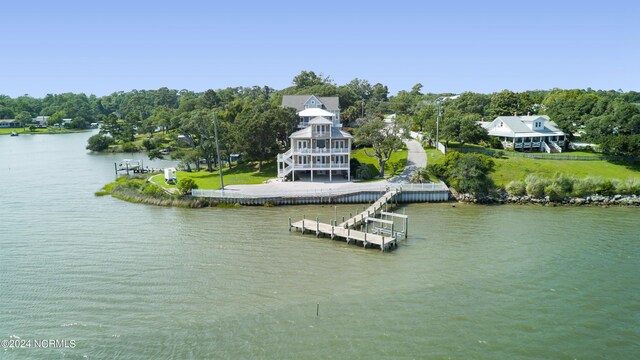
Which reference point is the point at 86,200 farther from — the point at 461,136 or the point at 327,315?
the point at 461,136

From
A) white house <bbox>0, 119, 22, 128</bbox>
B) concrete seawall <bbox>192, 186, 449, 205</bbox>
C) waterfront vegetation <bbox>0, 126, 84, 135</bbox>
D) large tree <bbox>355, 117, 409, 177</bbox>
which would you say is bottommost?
concrete seawall <bbox>192, 186, 449, 205</bbox>

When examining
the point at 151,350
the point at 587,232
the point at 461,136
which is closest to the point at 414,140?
the point at 461,136

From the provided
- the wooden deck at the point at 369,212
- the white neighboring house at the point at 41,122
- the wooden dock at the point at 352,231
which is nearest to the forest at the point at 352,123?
the wooden deck at the point at 369,212

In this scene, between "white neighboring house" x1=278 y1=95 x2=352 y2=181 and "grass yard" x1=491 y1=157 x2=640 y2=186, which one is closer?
"white neighboring house" x1=278 y1=95 x2=352 y2=181

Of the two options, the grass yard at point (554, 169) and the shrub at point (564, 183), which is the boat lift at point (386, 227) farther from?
the shrub at point (564, 183)

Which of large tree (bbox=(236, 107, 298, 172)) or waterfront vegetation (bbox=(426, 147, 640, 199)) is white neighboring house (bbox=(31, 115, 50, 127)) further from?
waterfront vegetation (bbox=(426, 147, 640, 199))

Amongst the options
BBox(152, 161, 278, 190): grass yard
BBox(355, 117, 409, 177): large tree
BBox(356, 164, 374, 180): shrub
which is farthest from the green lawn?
BBox(152, 161, 278, 190): grass yard

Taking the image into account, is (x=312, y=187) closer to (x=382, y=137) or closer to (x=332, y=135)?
(x=332, y=135)
